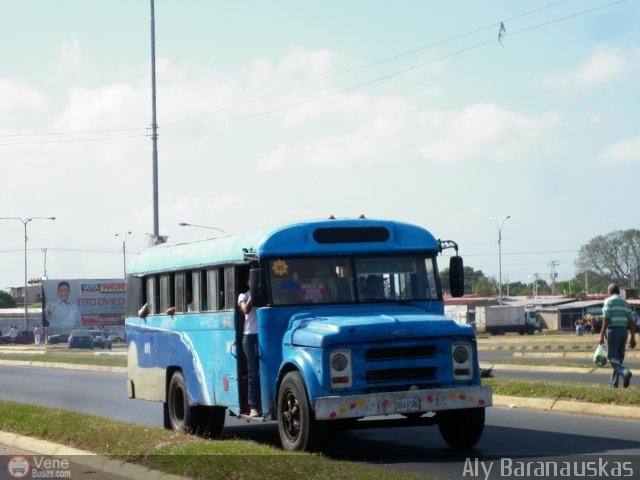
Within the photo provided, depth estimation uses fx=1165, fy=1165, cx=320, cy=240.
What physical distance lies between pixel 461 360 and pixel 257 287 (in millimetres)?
2379

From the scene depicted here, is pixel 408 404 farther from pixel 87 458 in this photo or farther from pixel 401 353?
pixel 87 458

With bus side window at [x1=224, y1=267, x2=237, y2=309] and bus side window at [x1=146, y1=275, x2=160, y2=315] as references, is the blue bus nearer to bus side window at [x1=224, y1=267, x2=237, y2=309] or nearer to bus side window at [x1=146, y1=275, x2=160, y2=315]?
bus side window at [x1=224, y1=267, x2=237, y2=309]

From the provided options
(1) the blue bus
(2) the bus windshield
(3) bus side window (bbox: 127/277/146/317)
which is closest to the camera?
(1) the blue bus

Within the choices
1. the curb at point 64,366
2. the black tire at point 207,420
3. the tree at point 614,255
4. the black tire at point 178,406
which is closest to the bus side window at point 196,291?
the black tire at point 178,406

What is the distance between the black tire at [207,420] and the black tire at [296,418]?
299cm

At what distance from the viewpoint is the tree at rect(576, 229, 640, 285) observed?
144m

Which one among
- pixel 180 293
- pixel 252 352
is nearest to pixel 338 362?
pixel 252 352

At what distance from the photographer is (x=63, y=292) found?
10550cm

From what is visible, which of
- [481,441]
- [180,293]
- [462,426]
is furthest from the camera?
[180,293]

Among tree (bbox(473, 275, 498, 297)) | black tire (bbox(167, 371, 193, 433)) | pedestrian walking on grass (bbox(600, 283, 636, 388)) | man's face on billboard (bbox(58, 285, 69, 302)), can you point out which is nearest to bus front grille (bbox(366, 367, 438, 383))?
black tire (bbox(167, 371, 193, 433))

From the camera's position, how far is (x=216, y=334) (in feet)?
46.7

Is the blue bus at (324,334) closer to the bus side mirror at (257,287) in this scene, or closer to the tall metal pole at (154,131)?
the bus side mirror at (257,287)

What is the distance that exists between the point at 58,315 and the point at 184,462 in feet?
319

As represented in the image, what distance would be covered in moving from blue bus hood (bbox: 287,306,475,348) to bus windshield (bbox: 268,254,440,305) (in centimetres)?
42
